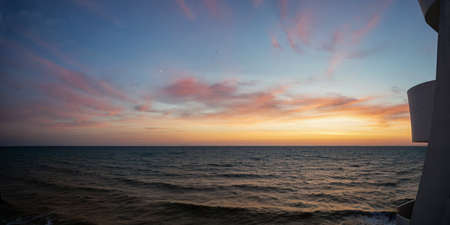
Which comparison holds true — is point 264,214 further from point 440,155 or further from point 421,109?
point 440,155

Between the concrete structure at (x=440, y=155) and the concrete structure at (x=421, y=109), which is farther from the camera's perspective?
the concrete structure at (x=421, y=109)

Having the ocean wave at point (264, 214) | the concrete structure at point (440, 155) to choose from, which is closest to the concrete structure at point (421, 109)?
the concrete structure at point (440, 155)

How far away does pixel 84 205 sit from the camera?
1229cm

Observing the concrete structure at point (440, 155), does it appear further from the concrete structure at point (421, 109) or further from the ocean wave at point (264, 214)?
the ocean wave at point (264, 214)

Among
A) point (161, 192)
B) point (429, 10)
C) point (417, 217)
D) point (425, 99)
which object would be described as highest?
point (429, 10)

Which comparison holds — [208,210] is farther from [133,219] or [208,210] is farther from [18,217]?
[18,217]

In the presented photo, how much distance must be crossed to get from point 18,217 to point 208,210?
29.0 feet

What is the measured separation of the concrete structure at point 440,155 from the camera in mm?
3369

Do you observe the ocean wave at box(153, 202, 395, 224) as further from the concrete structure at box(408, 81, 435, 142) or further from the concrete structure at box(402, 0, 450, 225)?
the concrete structure at box(402, 0, 450, 225)

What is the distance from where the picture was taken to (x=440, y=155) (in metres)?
3.45

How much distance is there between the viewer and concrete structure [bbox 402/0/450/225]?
133 inches

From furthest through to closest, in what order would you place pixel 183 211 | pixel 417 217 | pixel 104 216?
pixel 183 211
pixel 104 216
pixel 417 217

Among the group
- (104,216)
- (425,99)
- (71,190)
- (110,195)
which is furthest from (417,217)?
(71,190)

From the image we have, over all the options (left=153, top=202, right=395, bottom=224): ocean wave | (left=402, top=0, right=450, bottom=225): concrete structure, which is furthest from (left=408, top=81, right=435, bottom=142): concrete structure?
(left=153, top=202, right=395, bottom=224): ocean wave
